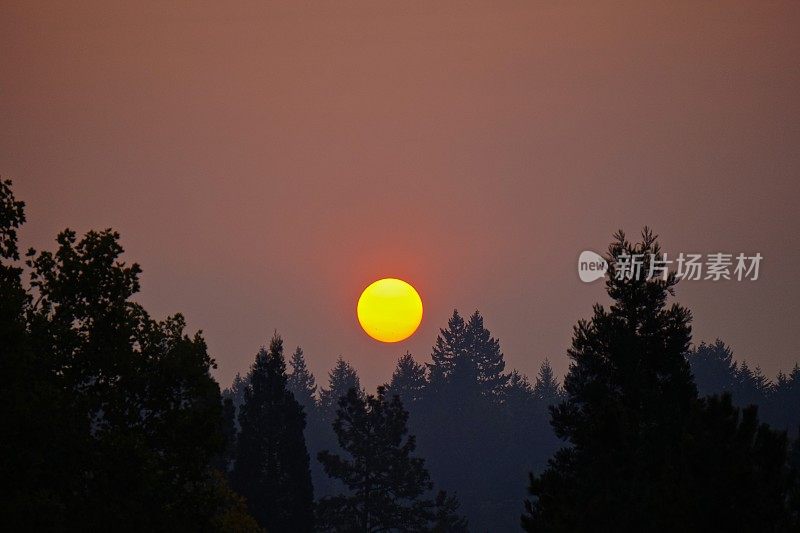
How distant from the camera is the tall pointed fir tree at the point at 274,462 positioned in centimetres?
6438

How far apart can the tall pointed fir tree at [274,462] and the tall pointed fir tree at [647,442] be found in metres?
29.1

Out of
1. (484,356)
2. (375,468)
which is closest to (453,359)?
(484,356)

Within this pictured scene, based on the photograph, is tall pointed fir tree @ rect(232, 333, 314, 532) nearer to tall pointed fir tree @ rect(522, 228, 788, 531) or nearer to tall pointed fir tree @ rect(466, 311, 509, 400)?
tall pointed fir tree @ rect(522, 228, 788, 531)

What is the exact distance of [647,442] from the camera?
3462cm

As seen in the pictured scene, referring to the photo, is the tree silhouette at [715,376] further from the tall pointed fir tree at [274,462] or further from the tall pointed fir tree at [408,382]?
the tall pointed fir tree at [274,462]

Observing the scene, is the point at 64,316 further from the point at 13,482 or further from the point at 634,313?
the point at 634,313

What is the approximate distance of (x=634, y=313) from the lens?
38875 mm

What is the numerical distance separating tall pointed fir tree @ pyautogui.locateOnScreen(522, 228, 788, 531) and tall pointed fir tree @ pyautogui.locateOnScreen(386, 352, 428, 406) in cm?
12996

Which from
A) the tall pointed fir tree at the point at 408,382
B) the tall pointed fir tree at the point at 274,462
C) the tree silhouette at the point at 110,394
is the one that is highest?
the tall pointed fir tree at the point at 408,382

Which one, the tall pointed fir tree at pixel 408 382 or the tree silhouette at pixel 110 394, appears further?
the tall pointed fir tree at pixel 408 382

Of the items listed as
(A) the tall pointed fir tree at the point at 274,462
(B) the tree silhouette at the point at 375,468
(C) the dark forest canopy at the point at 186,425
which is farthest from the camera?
(B) the tree silhouette at the point at 375,468

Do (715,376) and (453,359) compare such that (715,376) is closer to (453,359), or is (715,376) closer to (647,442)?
(453,359)

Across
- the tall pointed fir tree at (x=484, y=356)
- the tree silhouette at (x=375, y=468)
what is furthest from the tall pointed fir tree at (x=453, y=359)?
the tree silhouette at (x=375, y=468)

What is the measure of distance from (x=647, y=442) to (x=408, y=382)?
455ft
